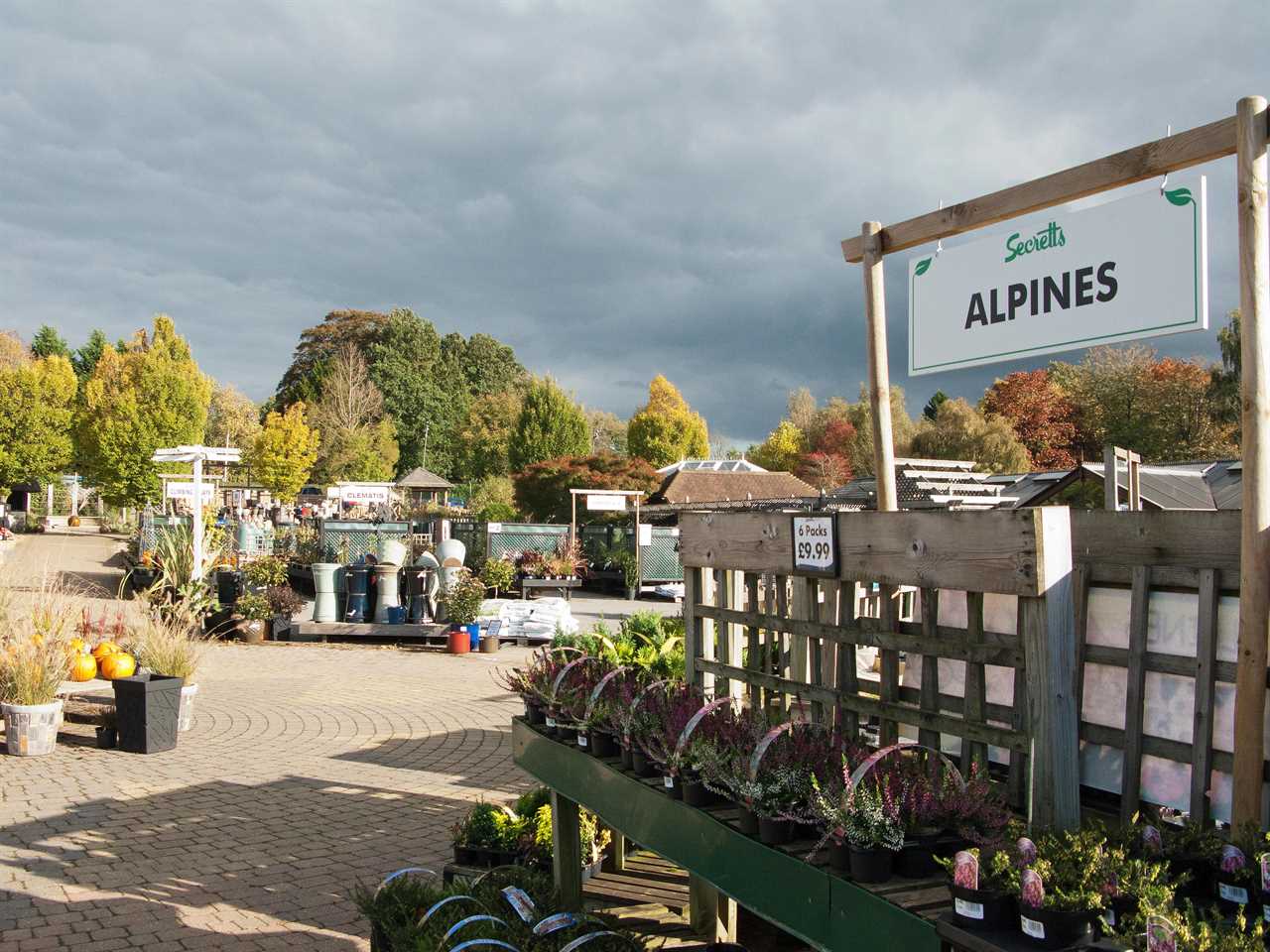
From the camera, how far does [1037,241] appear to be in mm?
2887

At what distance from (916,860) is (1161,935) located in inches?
26.1

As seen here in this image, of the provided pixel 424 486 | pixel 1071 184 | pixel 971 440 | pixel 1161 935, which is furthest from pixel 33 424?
pixel 1161 935

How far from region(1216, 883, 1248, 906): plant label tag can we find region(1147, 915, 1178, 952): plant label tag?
413 mm

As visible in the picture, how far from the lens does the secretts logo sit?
2.83 meters

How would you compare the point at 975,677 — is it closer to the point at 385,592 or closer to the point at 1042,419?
the point at 385,592

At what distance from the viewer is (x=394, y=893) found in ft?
12.5

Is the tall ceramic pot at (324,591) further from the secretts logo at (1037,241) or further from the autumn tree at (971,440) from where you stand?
the autumn tree at (971,440)

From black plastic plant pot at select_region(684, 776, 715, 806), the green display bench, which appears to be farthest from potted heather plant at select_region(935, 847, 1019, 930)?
black plastic plant pot at select_region(684, 776, 715, 806)

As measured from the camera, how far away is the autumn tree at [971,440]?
39562mm

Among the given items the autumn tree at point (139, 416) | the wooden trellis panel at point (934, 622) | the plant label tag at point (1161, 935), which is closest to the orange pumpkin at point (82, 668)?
the wooden trellis panel at point (934, 622)

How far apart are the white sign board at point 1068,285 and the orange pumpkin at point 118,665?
8934 mm

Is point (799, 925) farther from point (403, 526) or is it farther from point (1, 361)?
point (1, 361)

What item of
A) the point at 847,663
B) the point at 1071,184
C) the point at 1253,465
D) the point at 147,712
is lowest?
the point at 147,712

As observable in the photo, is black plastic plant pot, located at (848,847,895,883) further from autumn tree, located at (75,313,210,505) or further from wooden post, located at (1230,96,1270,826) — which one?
autumn tree, located at (75,313,210,505)
